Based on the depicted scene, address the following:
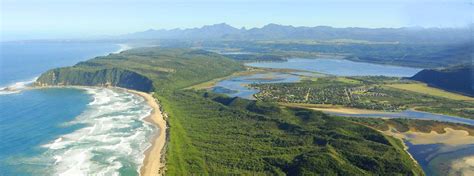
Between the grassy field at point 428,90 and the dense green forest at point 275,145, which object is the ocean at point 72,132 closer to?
the dense green forest at point 275,145

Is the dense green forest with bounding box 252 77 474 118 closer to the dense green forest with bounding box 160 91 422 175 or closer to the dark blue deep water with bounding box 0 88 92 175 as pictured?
the dense green forest with bounding box 160 91 422 175

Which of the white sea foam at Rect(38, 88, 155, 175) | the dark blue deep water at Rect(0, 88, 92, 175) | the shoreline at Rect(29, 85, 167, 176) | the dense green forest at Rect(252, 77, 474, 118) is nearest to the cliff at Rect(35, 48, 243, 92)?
the dark blue deep water at Rect(0, 88, 92, 175)

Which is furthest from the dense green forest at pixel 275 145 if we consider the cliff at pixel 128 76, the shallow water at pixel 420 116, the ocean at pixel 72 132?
the cliff at pixel 128 76

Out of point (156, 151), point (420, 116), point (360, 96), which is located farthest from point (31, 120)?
point (420, 116)

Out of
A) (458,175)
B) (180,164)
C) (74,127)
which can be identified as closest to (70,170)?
(180,164)

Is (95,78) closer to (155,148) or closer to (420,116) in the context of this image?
(155,148)

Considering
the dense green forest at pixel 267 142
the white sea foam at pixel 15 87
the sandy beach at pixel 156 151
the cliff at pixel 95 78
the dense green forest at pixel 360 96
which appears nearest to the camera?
the dense green forest at pixel 267 142
